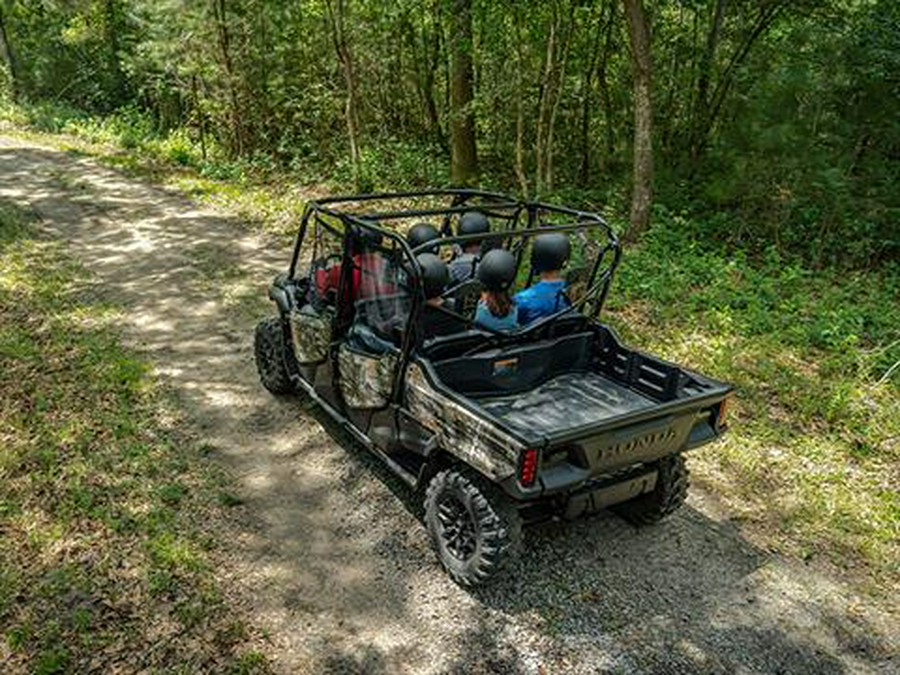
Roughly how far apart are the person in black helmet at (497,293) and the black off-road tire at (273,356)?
2.16 metres

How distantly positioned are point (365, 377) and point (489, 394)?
885 mm

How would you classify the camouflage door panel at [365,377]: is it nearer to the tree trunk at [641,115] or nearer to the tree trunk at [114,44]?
the tree trunk at [641,115]

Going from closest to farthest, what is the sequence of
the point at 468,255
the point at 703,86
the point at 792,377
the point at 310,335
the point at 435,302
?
the point at 435,302
the point at 310,335
the point at 468,255
the point at 792,377
the point at 703,86

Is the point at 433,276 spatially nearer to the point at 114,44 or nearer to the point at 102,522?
the point at 102,522

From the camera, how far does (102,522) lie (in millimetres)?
4875

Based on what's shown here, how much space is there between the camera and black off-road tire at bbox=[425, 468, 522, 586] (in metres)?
4.13

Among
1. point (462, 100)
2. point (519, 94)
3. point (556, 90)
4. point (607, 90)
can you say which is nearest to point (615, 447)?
point (519, 94)

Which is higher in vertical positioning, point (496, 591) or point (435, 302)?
point (435, 302)

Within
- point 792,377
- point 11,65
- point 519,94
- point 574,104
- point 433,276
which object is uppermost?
point 519,94

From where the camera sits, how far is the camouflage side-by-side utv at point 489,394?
159 inches

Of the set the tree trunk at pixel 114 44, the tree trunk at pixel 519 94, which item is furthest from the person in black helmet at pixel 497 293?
the tree trunk at pixel 114 44

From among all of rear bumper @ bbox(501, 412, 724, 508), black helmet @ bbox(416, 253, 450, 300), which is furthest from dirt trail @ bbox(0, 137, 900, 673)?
black helmet @ bbox(416, 253, 450, 300)

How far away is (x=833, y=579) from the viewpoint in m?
4.67

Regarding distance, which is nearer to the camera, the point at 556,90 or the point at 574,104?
the point at 556,90
